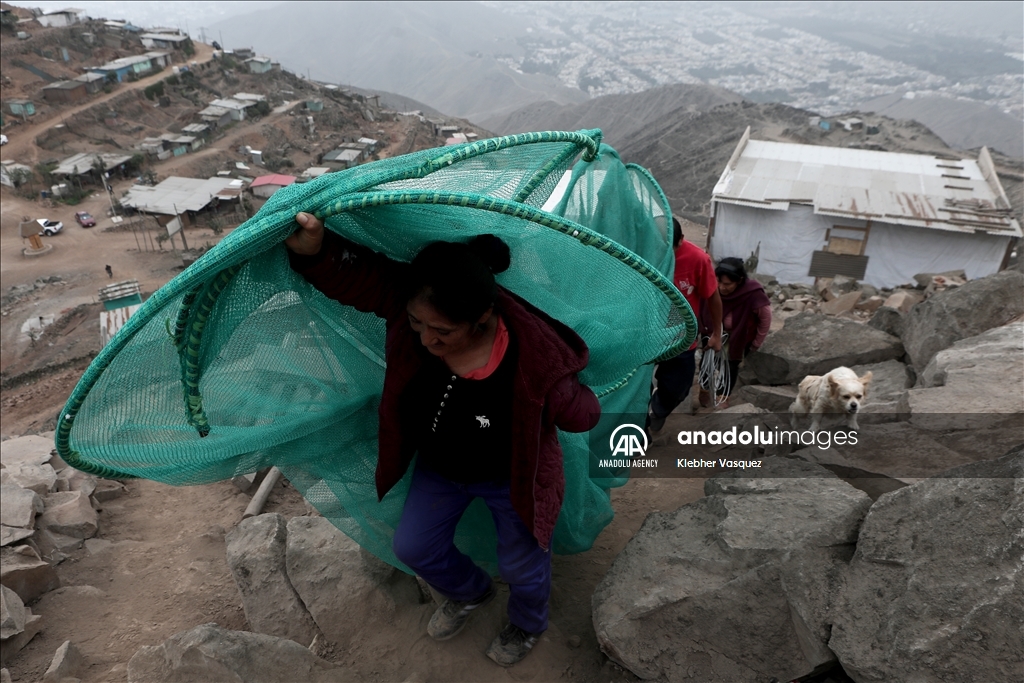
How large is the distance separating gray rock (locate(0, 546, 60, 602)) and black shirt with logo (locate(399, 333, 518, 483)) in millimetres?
2406

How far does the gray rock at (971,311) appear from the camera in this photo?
5172 mm

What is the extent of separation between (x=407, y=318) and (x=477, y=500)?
941mm

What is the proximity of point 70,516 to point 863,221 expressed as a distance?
48.9 ft

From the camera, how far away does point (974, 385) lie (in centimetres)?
383

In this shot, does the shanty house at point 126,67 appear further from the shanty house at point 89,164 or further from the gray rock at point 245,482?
the gray rock at point 245,482

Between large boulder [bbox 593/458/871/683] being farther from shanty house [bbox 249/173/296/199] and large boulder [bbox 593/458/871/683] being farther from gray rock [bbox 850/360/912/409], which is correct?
shanty house [bbox 249/173/296/199]

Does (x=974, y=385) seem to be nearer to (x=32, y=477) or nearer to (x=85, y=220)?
(x=32, y=477)

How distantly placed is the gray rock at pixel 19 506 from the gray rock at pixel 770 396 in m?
5.14

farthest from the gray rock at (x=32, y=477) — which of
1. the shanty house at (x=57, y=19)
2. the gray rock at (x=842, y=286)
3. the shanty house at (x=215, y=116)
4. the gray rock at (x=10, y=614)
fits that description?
the shanty house at (x=57, y=19)

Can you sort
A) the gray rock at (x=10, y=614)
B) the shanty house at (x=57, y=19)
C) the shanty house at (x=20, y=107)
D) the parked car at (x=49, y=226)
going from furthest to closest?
the shanty house at (x=57, y=19) < the shanty house at (x=20, y=107) < the parked car at (x=49, y=226) < the gray rock at (x=10, y=614)

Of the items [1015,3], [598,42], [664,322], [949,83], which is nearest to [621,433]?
[664,322]

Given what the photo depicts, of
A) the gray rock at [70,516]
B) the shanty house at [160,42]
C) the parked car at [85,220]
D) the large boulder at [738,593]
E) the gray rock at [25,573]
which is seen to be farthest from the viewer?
the shanty house at [160,42]

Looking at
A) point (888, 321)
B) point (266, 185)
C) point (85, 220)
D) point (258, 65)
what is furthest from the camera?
point (258, 65)

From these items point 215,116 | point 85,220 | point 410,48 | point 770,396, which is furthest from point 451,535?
point 410,48
